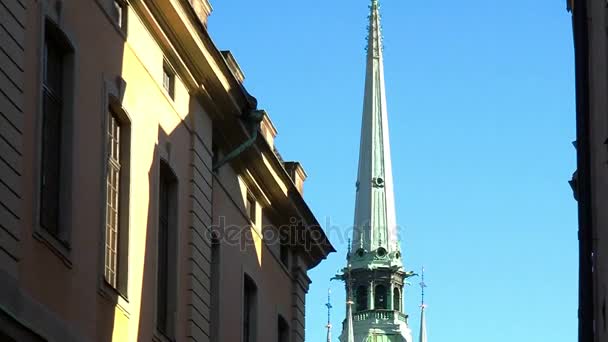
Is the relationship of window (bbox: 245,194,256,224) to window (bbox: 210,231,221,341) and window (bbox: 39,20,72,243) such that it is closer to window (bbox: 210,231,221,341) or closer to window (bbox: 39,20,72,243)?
window (bbox: 210,231,221,341)

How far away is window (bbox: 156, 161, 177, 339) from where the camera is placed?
3181 centimetres

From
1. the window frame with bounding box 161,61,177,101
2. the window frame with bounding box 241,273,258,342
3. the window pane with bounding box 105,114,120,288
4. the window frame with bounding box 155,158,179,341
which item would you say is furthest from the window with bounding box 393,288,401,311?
the window pane with bounding box 105,114,120,288

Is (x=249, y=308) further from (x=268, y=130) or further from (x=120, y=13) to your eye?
(x=120, y=13)

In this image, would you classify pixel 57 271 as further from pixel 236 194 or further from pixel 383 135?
pixel 383 135

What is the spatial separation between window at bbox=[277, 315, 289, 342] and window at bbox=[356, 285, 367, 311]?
3689 inches

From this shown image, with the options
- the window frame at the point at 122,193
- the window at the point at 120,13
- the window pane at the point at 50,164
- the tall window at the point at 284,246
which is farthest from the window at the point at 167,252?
the tall window at the point at 284,246

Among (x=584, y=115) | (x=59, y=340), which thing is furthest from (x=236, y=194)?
(x=59, y=340)

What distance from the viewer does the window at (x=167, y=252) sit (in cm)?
3181

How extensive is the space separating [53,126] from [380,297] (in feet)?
368

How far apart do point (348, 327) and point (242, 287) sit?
3904 inches

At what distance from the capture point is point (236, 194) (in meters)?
37.8

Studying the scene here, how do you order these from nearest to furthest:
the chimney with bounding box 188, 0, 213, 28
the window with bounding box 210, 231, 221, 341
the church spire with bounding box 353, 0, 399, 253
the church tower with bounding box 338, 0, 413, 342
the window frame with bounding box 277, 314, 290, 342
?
the chimney with bounding box 188, 0, 213, 28 < the window with bounding box 210, 231, 221, 341 < the window frame with bounding box 277, 314, 290, 342 < the church tower with bounding box 338, 0, 413, 342 < the church spire with bounding box 353, 0, 399, 253

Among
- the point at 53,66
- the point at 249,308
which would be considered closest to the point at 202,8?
the point at 249,308

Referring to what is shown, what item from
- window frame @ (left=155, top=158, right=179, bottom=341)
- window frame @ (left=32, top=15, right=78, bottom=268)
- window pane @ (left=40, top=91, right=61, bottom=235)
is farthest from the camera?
window frame @ (left=155, top=158, right=179, bottom=341)
